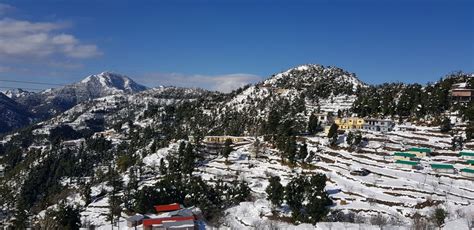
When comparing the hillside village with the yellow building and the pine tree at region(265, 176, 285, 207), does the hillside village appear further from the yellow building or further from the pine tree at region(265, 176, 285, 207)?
the yellow building

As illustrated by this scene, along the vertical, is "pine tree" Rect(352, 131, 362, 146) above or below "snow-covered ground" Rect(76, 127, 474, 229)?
above

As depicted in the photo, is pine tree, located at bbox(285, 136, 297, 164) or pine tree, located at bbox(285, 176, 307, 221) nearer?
pine tree, located at bbox(285, 176, 307, 221)

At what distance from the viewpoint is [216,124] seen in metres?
126

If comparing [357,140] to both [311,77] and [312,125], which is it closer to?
[312,125]

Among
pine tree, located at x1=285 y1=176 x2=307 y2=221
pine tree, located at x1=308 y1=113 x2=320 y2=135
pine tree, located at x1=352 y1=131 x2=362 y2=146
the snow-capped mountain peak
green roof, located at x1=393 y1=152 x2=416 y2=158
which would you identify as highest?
the snow-capped mountain peak

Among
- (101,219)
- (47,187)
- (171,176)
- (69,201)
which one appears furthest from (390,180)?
(47,187)

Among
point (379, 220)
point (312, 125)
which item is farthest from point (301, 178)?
point (312, 125)

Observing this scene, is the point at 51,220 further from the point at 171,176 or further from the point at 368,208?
the point at 368,208

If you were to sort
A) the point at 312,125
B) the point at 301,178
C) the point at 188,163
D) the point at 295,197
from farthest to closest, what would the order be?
1. the point at 312,125
2. the point at 188,163
3. the point at 301,178
4. the point at 295,197

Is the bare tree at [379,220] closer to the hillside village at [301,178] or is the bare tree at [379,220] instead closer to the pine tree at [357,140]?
the hillside village at [301,178]

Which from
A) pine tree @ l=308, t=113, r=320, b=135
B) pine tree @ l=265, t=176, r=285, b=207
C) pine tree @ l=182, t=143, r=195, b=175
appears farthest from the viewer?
pine tree @ l=308, t=113, r=320, b=135

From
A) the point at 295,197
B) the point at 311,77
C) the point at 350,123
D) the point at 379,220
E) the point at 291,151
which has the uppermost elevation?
the point at 311,77

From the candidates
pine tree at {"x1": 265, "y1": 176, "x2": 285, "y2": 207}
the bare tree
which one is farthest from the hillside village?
the bare tree

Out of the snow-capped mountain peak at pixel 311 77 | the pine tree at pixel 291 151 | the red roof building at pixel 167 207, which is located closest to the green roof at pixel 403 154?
the pine tree at pixel 291 151
